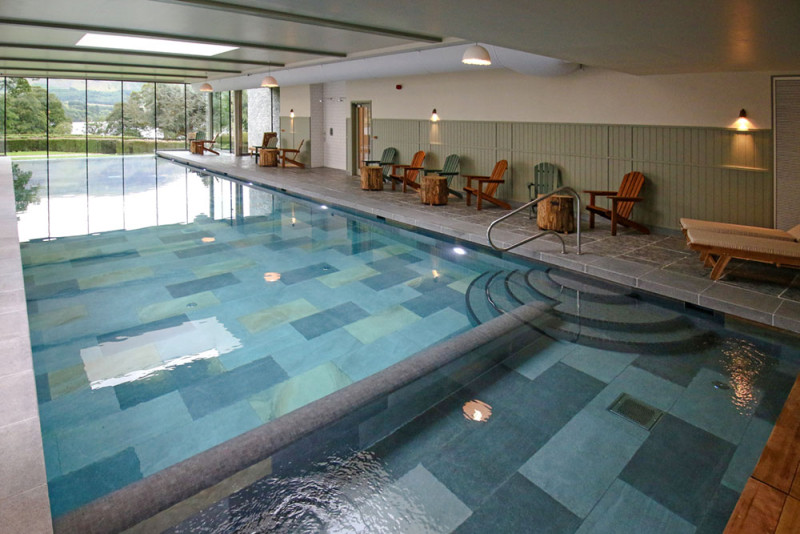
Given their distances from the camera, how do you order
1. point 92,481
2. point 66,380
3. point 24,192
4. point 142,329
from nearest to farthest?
point 92,481 → point 66,380 → point 142,329 → point 24,192

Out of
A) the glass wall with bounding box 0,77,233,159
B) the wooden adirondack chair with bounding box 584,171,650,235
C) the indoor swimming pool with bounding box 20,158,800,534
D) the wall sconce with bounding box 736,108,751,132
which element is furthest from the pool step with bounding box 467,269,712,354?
the glass wall with bounding box 0,77,233,159

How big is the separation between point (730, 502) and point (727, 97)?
5630 millimetres

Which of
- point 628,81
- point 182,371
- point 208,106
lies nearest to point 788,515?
point 182,371

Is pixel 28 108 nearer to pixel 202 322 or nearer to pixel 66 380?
pixel 202 322

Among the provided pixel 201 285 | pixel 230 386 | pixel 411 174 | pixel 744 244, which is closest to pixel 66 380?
pixel 230 386

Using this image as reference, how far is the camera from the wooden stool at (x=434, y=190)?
9547 mm

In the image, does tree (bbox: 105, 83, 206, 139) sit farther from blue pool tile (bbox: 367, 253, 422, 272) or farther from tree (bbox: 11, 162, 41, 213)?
blue pool tile (bbox: 367, 253, 422, 272)

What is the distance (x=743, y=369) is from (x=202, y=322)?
4.33 metres

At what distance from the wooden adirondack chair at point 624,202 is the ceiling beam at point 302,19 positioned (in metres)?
3.59

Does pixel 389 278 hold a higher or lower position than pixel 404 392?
higher

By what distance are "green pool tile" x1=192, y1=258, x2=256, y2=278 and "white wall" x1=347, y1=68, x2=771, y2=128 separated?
540cm

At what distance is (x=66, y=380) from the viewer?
3.69m

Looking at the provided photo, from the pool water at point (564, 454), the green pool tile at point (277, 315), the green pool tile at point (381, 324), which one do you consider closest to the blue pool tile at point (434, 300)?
the green pool tile at point (381, 324)

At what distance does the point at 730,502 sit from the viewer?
2.52 metres
